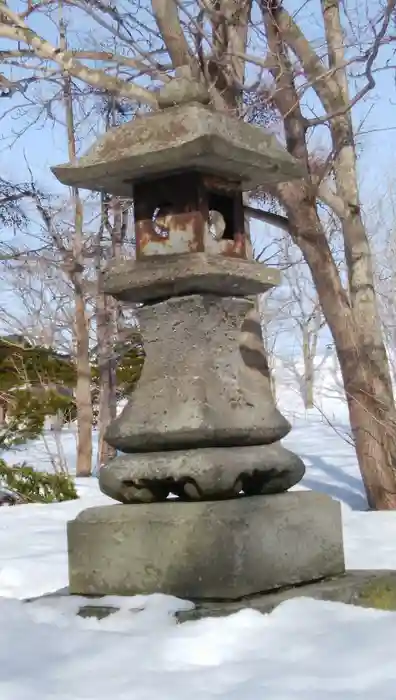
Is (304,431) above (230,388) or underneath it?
underneath

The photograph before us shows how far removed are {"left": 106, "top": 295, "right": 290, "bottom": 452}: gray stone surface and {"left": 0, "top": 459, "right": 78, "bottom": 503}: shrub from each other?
20.2ft

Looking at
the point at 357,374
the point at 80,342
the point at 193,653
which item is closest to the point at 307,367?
the point at 80,342

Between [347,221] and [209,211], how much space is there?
467 centimetres

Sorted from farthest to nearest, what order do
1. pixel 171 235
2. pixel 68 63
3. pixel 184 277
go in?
1. pixel 68 63
2. pixel 171 235
3. pixel 184 277

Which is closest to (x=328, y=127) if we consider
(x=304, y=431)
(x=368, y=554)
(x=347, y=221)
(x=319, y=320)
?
(x=347, y=221)

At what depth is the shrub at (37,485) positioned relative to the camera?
9.47m

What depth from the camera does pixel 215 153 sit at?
135 inches

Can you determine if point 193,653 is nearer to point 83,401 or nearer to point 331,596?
point 331,596

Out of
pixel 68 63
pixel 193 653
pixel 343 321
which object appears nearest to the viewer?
pixel 193 653

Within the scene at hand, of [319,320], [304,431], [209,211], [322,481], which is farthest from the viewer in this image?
[319,320]

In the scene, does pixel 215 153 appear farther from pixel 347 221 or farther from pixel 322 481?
pixel 322 481

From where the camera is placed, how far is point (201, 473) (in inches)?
126

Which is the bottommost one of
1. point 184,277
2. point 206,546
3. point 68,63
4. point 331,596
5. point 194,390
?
point 331,596

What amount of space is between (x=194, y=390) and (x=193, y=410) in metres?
0.10
